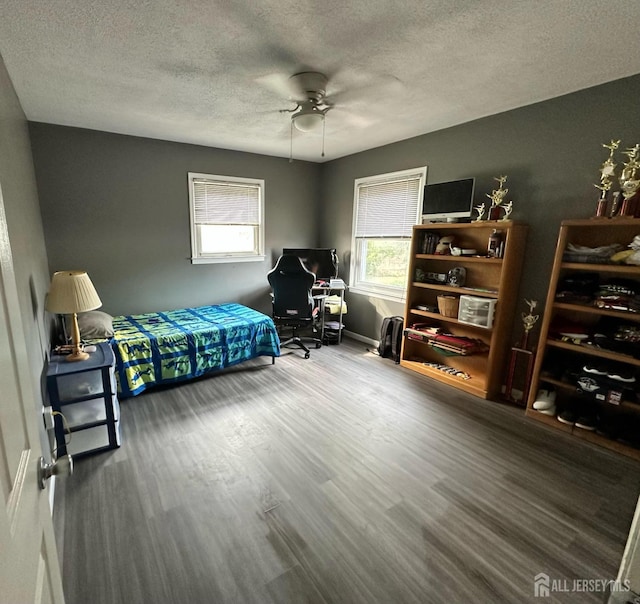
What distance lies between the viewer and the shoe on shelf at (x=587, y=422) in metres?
2.41

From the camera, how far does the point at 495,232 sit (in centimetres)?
290

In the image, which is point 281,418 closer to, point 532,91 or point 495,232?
point 495,232

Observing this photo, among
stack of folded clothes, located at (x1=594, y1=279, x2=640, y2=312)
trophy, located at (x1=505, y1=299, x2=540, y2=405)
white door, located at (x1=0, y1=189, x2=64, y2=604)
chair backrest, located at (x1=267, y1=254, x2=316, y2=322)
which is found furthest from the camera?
chair backrest, located at (x1=267, y1=254, x2=316, y2=322)

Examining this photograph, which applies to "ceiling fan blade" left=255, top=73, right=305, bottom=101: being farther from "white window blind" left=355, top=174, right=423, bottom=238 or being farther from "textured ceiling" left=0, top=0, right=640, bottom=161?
"white window blind" left=355, top=174, right=423, bottom=238

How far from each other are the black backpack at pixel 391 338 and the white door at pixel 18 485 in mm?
3476

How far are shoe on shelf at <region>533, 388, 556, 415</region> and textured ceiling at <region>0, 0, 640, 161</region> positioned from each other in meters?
2.37

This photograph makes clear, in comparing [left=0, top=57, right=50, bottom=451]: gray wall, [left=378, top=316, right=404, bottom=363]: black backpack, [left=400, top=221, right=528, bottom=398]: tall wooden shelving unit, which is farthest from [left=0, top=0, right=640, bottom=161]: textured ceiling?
[left=378, top=316, right=404, bottom=363]: black backpack

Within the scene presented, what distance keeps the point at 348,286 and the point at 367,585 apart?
381 cm

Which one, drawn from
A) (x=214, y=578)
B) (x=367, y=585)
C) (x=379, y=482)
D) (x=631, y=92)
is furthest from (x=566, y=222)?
(x=214, y=578)

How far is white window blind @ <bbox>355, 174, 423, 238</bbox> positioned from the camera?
3857mm

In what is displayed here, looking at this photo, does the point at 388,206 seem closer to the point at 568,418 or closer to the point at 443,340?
the point at 443,340

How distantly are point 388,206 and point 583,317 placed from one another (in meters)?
2.39

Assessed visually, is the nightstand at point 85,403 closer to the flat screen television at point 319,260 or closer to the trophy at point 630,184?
the flat screen television at point 319,260

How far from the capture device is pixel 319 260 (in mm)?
4770
